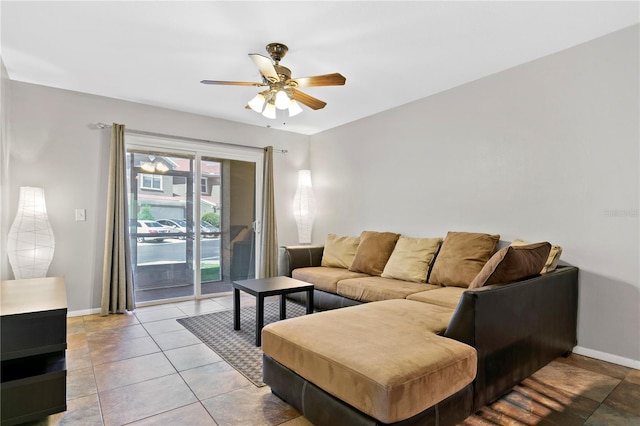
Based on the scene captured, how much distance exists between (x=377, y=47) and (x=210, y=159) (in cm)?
290

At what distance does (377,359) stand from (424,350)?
0.26 m

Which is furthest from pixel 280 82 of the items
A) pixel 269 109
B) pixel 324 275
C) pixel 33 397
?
pixel 33 397

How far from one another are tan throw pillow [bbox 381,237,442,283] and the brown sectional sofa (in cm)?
66

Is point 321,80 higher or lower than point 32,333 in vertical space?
higher

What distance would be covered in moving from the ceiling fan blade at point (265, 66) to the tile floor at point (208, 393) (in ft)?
7.10

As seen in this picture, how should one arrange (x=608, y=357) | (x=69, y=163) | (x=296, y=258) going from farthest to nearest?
(x=296, y=258) < (x=69, y=163) < (x=608, y=357)

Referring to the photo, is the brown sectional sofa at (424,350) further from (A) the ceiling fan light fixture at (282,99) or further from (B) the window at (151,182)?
(B) the window at (151,182)

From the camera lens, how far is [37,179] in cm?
360

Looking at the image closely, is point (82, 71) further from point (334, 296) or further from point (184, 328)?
point (334, 296)

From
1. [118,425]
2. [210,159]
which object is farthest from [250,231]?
[118,425]

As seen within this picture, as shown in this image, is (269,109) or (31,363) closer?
(31,363)

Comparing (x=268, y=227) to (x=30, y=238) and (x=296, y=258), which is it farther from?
(x=30, y=238)

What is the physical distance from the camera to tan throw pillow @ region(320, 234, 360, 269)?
4.32m

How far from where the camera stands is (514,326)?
212 cm
